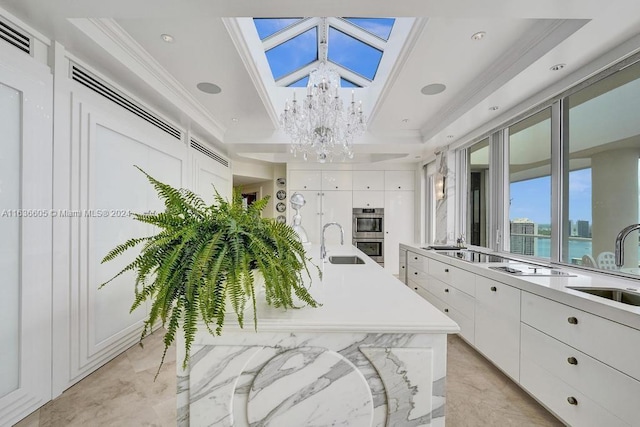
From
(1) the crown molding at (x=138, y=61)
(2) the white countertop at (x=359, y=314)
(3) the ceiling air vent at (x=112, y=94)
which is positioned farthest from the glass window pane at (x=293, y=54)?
(2) the white countertop at (x=359, y=314)

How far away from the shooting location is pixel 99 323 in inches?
84.0

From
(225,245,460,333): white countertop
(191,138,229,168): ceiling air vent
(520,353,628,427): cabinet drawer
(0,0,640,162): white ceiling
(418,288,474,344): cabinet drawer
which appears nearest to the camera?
(225,245,460,333): white countertop

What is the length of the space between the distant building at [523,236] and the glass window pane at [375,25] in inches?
96.3

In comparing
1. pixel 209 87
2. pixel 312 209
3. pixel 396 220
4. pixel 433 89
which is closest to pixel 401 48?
pixel 433 89

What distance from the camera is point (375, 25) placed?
3.24 meters

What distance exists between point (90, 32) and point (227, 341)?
6.91ft

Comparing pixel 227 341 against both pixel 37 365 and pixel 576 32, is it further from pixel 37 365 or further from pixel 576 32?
pixel 576 32

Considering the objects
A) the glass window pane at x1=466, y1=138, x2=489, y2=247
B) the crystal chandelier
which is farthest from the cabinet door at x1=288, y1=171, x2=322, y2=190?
the glass window pane at x1=466, y1=138, x2=489, y2=247

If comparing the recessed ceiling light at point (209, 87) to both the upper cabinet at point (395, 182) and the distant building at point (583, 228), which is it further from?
the upper cabinet at point (395, 182)

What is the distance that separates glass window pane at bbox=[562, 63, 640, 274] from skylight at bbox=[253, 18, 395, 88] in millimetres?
1916

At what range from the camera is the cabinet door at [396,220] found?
18.7ft

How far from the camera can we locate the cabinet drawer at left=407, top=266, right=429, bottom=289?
137 inches

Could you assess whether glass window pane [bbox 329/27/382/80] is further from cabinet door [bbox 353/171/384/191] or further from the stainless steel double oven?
the stainless steel double oven

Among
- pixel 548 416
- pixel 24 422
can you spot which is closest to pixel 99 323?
pixel 24 422
